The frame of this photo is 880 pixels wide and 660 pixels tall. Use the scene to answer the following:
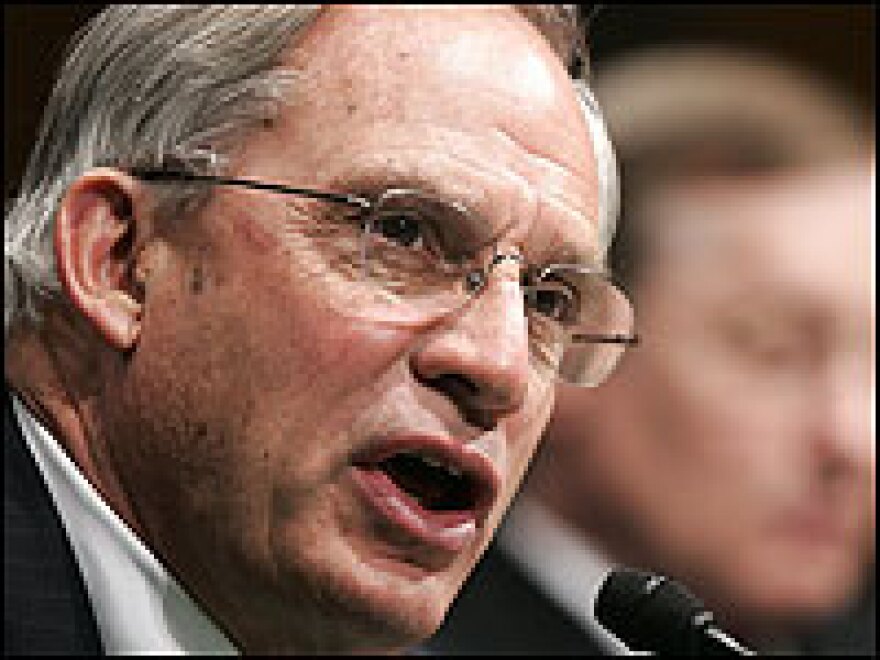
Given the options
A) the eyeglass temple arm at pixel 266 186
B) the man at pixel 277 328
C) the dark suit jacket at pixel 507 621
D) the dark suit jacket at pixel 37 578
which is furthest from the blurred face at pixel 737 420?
the dark suit jacket at pixel 37 578

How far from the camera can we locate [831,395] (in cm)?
309

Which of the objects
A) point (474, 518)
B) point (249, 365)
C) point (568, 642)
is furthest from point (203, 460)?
point (568, 642)

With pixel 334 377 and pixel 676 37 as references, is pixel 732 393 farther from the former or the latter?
pixel 334 377

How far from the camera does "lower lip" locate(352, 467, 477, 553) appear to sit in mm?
1893

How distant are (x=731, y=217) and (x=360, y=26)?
1.16m

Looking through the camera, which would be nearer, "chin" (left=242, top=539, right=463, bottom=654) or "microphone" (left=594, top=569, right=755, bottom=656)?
"microphone" (left=594, top=569, right=755, bottom=656)

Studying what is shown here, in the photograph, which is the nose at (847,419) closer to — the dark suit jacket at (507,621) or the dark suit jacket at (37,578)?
the dark suit jacket at (507,621)

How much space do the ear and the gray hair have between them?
0.04 meters

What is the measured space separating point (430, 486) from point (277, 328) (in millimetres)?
220

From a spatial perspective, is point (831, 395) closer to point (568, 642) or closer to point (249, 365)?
point (568, 642)

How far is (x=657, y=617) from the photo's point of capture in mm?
1812

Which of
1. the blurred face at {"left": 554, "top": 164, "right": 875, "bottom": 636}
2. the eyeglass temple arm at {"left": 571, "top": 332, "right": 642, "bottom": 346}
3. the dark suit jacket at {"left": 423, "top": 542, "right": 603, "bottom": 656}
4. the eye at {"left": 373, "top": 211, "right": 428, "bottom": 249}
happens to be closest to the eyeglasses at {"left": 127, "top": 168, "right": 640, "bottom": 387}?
the eye at {"left": 373, "top": 211, "right": 428, "bottom": 249}

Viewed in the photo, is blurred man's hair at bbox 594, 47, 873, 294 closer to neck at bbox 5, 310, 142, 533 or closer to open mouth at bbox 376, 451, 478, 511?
open mouth at bbox 376, 451, 478, 511

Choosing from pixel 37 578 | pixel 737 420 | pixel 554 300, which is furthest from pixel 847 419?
pixel 37 578
